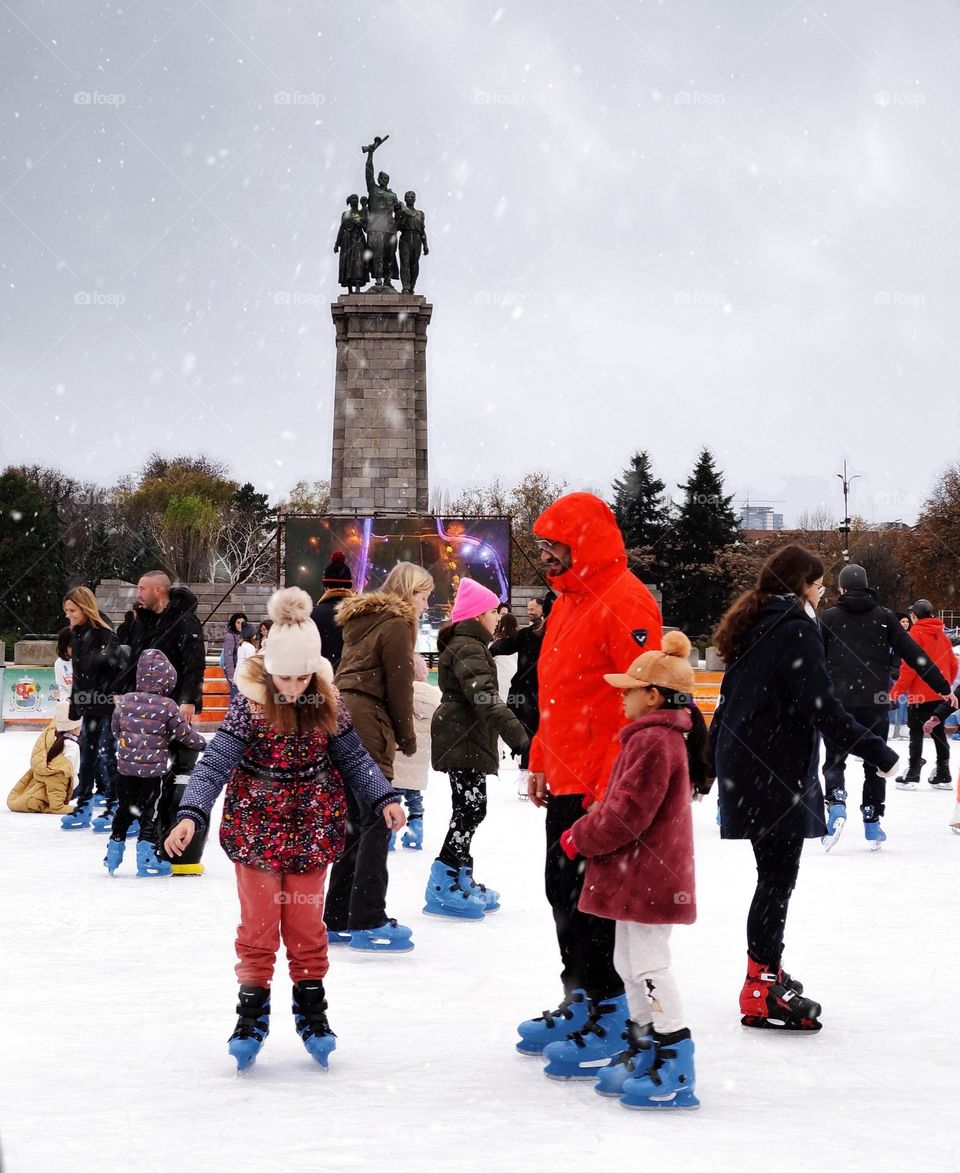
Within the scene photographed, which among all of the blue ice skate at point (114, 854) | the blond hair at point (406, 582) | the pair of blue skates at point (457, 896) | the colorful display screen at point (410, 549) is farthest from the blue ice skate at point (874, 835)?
the colorful display screen at point (410, 549)

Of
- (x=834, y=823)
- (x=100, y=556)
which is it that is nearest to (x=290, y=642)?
(x=834, y=823)

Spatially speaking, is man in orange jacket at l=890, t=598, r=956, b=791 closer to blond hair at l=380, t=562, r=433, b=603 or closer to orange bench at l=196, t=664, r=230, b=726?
blond hair at l=380, t=562, r=433, b=603

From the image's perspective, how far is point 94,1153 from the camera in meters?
3.31

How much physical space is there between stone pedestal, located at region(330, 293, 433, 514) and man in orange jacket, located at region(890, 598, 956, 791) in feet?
50.5

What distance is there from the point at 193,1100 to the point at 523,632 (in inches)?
264

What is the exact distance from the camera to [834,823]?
8852 millimetres

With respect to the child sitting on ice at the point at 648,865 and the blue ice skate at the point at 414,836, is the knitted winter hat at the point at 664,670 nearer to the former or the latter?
the child sitting on ice at the point at 648,865

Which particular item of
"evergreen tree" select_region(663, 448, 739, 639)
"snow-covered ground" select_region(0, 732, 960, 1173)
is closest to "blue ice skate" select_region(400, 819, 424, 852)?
"snow-covered ground" select_region(0, 732, 960, 1173)

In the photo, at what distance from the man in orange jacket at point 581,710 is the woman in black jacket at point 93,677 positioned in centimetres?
481

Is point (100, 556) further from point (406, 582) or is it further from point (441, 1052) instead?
point (441, 1052)

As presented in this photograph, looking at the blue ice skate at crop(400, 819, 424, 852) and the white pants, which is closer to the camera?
the white pants

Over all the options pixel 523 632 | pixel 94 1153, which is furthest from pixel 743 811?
pixel 523 632

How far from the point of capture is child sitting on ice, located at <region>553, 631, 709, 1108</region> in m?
3.79

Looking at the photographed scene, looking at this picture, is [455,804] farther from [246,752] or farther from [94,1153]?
[94,1153]
